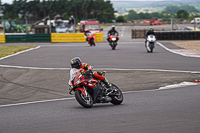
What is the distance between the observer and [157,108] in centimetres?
805

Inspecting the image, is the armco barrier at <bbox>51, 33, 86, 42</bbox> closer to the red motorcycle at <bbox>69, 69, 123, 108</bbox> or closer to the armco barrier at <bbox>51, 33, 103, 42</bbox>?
the armco barrier at <bbox>51, 33, 103, 42</bbox>

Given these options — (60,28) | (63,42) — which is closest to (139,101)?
(63,42)

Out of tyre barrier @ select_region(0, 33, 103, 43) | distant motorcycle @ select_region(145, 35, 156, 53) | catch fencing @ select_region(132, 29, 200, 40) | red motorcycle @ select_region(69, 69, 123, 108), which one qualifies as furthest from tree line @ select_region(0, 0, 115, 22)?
red motorcycle @ select_region(69, 69, 123, 108)

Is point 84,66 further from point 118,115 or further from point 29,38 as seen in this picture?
point 29,38

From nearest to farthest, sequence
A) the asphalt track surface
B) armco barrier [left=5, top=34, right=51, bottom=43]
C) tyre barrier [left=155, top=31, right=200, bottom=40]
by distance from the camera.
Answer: the asphalt track surface
tyre barrier [left=155, top=31, right=200, bottom=40]
armco barrier [left=5, top=34, right=51, bottom=43]

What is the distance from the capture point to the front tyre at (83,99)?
820 cm

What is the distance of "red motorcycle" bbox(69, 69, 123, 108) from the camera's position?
27.0 ft

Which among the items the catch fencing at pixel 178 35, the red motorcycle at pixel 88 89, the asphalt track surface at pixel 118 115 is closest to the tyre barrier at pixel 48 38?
the catch fencing at pixel 178 35

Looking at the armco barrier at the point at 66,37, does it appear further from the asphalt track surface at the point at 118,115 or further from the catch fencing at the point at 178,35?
the asphalt track surface at the point at 118,115

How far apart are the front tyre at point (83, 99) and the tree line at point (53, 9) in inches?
5902

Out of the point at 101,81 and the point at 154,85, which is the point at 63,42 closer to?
the point at 154,85

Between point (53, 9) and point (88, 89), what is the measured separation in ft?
506

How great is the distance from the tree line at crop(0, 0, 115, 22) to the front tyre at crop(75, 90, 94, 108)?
14992cm

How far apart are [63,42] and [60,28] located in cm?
1990
